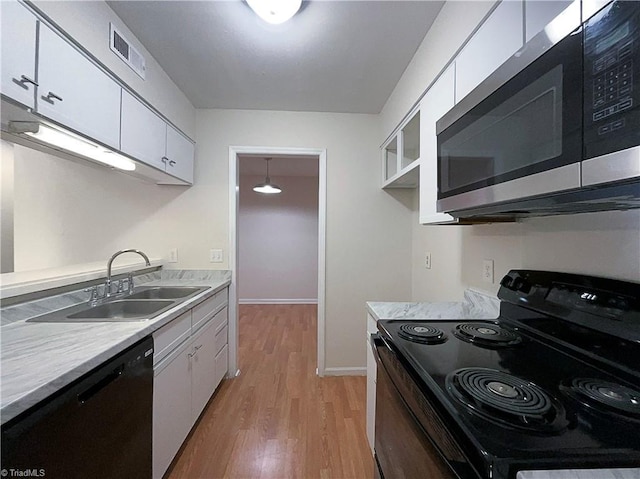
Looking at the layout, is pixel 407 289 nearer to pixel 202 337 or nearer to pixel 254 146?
pixel 202 337

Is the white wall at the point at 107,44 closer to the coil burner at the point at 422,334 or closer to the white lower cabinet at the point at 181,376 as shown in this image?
the white lower cabinet at the point at 181,376

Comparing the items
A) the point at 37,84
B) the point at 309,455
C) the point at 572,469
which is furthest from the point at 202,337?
the point at 572,469

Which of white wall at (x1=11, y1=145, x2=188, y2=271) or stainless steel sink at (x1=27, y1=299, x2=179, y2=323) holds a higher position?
white wall at (x1=11, y1=145, x2=188, y2=271)

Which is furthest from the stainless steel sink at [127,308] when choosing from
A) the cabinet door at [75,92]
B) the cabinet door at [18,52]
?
the cabinet door at [18,52]

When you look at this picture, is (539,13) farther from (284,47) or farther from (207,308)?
(207,308)

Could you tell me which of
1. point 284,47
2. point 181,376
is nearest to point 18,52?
point 284,47

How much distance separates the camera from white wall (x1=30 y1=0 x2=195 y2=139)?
3.83ft

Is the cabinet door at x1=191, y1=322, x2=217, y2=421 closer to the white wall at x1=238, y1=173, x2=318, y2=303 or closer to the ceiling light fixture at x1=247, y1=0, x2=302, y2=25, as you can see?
the ceiling light fixture at x1=247, y1=0, x2=302, y2=25

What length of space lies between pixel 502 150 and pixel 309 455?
1876 mm

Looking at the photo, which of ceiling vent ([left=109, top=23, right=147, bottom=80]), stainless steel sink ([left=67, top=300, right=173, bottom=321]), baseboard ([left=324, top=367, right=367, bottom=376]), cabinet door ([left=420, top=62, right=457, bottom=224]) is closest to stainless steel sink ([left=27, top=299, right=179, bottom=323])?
stainless steel sink ([left=67, top=300, right=173, bottom=321])

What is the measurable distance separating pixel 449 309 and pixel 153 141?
209 centimetres

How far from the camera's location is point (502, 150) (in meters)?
0.83

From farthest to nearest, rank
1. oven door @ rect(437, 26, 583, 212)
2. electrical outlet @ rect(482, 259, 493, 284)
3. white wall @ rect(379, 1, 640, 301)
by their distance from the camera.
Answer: electrical outlet @ rect(482, 259, 493, 284) → white wall @ rect(379, 1, 640, 301) → oven door @ rect(437, 26, 583, 212)

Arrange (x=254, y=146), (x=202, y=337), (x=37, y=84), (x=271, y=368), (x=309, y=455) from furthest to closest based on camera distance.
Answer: (x=271, y=368) → (x=254, y=146) → (x=202, y=337) → (x=309, y=455) → (x=37, y=84)
